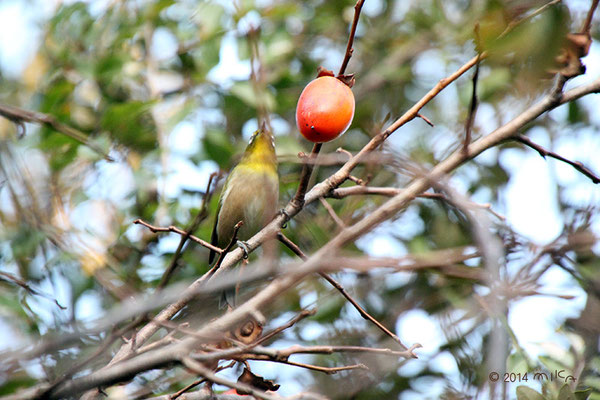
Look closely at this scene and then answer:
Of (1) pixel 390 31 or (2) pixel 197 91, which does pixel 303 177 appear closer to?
(2) pixel 197 91

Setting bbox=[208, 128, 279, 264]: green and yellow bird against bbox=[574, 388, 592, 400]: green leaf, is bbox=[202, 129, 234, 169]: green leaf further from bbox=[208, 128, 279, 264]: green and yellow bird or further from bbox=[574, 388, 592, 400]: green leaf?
bbox=[574, 388, 592, 400]: green leaf

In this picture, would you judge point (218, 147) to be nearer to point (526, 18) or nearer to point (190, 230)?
point (190, 230)

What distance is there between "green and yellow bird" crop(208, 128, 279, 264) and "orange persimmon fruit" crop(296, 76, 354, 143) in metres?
1.62

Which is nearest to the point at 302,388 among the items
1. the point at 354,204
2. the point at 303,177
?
the point at 354,204

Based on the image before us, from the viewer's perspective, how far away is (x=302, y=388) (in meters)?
3.12

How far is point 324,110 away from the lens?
1842 mm

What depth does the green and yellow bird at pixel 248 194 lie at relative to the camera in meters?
3.60

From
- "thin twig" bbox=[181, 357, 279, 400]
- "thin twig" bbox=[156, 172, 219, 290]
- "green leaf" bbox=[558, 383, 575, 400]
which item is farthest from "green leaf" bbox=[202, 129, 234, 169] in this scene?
"thin twig" bbox=[181, 357, 279, 400]

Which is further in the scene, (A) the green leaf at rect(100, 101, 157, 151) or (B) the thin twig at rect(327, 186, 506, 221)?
(A) the green leaf at rect(100, 101, 157, 151)

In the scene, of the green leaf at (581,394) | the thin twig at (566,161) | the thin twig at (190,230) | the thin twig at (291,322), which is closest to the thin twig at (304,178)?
the thin twig at (190,230)

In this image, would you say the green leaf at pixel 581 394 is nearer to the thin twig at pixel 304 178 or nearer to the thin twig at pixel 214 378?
the thin twig at pixel 304 178

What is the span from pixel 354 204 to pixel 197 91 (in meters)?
1.88

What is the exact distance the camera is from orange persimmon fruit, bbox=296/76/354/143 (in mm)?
1853

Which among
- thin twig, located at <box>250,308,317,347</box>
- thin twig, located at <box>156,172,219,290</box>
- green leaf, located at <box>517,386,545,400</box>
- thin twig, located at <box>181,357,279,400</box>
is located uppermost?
thin twig, located at <box>156,172,219,290</box>
